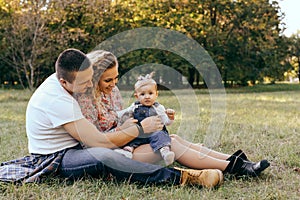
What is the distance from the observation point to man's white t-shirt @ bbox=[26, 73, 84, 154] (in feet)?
8.16

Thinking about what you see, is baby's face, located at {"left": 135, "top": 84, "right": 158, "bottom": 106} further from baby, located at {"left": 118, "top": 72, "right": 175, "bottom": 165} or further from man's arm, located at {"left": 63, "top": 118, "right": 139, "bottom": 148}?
man's arm, located at {"left": 63, "top": 118, "right": 139, "bottom": 148}

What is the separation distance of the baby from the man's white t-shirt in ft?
1.41

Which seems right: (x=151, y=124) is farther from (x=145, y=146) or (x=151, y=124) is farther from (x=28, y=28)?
(x=28, y=28)

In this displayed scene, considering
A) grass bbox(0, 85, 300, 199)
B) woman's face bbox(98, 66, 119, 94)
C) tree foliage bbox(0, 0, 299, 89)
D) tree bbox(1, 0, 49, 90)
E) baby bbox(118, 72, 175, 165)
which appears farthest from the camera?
tree foliage bbox(0, 0, 299, 89)

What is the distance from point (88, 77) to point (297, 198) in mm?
1415

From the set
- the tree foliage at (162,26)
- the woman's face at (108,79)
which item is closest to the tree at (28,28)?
the tree foliage at (162,26)

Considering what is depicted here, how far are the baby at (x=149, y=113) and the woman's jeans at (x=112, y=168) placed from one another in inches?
4.5

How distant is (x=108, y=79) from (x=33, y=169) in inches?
30.4

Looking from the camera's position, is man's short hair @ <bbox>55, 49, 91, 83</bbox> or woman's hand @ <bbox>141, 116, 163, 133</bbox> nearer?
man's short hair @ <bbox>55, 49, 91, 83</bbox>

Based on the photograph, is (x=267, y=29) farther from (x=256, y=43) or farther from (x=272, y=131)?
(x=272, y=131)

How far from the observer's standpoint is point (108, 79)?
282 cm

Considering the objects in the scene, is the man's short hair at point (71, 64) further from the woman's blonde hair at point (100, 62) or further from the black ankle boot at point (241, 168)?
the black ankle boot at point (241, 168)

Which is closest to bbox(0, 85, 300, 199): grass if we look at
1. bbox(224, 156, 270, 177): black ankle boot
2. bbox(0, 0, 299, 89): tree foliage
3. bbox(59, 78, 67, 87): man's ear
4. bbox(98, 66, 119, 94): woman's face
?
bbox(224, 156, 270, 177): black ankle boot

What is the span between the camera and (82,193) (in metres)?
2.33
